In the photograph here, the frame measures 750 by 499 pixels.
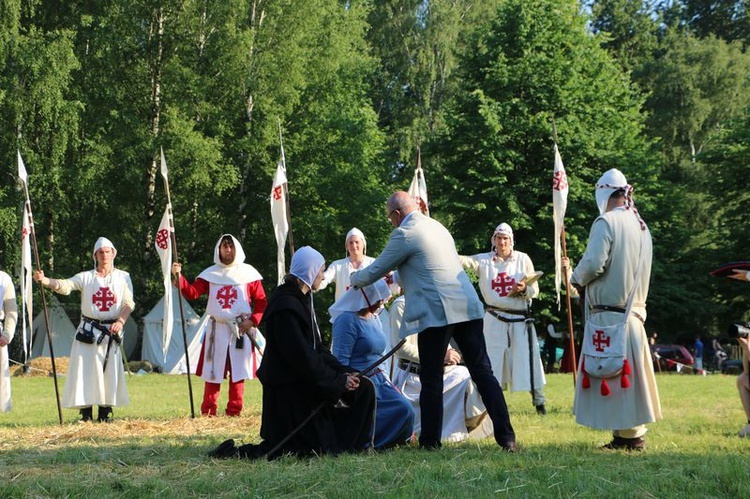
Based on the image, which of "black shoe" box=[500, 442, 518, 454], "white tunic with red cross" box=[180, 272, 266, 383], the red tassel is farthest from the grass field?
"white tunic with red cross" box=[180, 272, 266, 383]

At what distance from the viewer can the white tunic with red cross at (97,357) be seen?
10.4m

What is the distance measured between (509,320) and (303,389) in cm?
422

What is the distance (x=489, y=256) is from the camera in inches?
422

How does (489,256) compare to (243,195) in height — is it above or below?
below

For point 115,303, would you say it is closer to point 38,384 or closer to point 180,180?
point 38,384

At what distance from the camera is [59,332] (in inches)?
1252

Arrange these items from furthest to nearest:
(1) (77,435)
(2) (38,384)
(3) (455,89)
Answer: (3) (455,89) < (2) (38,384) < (1) (77,435)

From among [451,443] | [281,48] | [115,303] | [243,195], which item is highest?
[281,48]

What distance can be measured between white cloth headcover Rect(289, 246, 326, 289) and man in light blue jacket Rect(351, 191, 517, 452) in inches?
12.6

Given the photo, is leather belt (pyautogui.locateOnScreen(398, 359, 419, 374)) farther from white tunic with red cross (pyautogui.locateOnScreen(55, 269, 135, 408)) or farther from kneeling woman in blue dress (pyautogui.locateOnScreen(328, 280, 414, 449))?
white tunic with red cross (pyautogui.locateOnScreen(55, 269, 135, 408))

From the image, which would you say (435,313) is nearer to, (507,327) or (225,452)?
(225,452)

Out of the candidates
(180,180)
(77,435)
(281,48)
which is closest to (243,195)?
(180,180)

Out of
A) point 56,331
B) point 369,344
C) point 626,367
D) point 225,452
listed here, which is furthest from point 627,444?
point 56,331

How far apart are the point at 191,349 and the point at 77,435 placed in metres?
16.3
